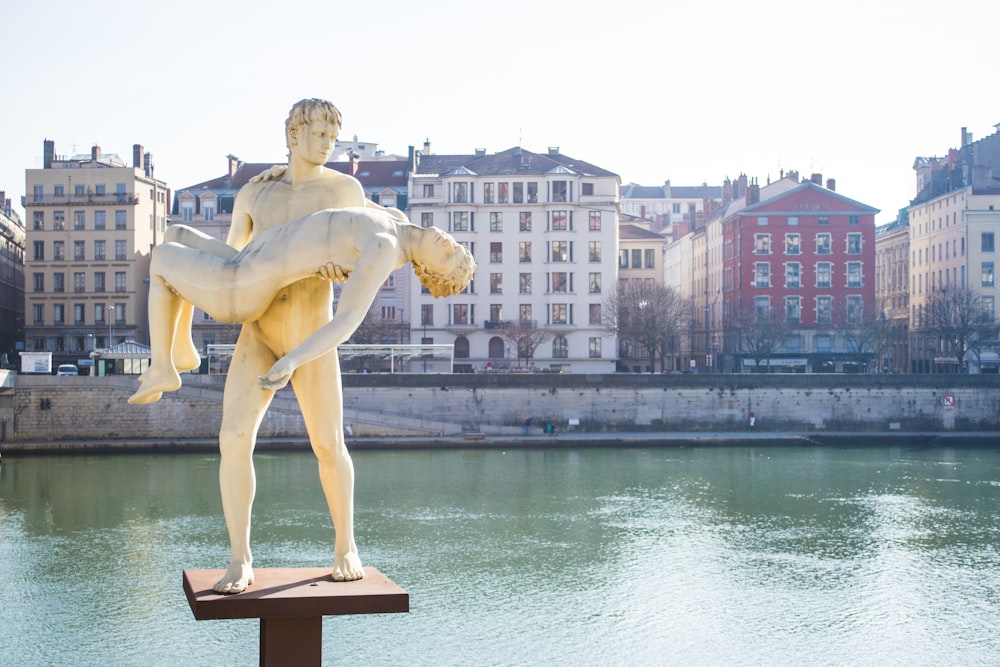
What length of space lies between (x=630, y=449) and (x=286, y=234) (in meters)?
44.8

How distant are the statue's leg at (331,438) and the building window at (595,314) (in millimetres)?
63953

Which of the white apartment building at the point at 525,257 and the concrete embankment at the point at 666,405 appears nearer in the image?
the concrete embankment at the point at 666,405

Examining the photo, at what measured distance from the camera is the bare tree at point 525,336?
226ft

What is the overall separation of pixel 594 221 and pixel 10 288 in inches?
1528

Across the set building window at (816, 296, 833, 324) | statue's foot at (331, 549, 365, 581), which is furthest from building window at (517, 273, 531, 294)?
statue's foot at (331, 549, 365, 581)

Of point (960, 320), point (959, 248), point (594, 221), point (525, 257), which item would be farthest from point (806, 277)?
point (525, 257)

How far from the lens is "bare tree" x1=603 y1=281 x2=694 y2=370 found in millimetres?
70688

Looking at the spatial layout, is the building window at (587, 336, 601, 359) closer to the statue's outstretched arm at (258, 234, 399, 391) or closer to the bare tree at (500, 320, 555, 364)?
the bare tree at (500, 320, 555, 364)

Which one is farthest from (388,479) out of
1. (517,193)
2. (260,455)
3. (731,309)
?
(731,309)

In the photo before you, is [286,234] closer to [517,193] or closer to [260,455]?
[260,455]

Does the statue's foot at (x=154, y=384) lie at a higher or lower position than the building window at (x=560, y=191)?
lower

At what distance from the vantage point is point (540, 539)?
30531 mm

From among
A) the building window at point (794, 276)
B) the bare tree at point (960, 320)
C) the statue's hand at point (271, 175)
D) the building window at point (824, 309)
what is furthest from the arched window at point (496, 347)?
the statue's hand at point (271, 175)

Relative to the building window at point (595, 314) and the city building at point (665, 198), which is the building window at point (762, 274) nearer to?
the building window at point (595, 314)
